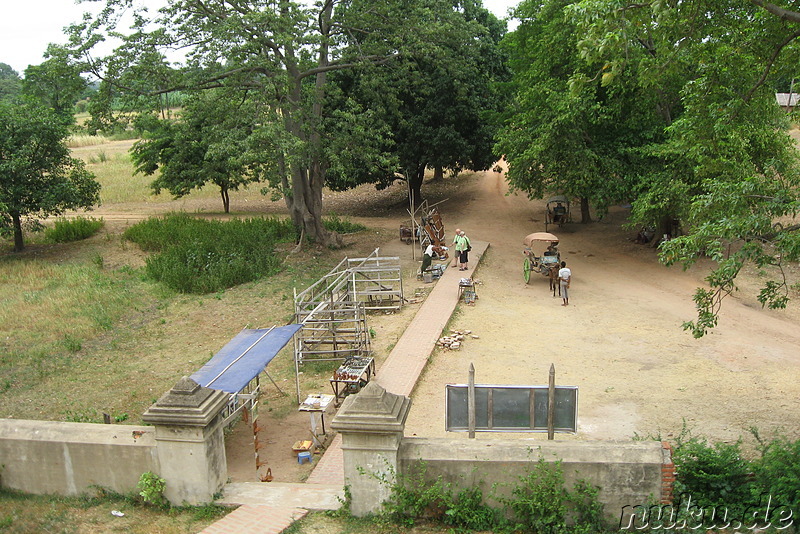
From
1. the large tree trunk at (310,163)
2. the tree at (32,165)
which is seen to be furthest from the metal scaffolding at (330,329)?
the tree at (32,165)

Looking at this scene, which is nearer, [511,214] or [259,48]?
[259,48]

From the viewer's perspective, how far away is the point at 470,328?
53.9ft

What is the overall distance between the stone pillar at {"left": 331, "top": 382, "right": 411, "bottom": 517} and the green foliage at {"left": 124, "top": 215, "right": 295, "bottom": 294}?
14.6 meters

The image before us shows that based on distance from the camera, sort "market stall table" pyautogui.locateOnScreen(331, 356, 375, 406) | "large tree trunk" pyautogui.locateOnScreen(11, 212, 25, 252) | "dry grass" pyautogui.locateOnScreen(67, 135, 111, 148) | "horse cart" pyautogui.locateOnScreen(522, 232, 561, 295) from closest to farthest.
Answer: "market stall table" pyautogui.locateOnScreen(331, 356, 375, 406), "horse cart" pyautogui.locateOnScreen(522, 232, 561, 295), "large tree trunk" pyautogui.locateOnScreen(11, 212, 25, 252), "dry grass" pyautogui.locateOnScreen(67, 135, 111, 148)

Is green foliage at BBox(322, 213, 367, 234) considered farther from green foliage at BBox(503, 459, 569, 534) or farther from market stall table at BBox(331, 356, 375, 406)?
green foliage at BBox(503, 459, 569, 534)

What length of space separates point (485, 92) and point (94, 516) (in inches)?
1009

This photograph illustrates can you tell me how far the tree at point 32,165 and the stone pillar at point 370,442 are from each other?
22.5m

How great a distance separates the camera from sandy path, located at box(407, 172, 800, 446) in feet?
38.1

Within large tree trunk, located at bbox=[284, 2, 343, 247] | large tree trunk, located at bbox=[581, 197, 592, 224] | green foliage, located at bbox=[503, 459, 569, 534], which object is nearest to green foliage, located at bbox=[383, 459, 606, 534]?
green foliage, located at bbox=[503, 459, 569, 534]

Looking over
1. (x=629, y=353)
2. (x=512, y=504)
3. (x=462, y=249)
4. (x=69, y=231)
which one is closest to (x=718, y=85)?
(x=629, y=353)

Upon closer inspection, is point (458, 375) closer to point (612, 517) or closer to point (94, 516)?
point (612, 517)

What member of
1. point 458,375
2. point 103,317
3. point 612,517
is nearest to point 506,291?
point 458,375

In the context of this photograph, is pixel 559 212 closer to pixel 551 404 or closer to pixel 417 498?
pixel 551 404

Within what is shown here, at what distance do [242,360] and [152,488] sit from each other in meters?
3.72
